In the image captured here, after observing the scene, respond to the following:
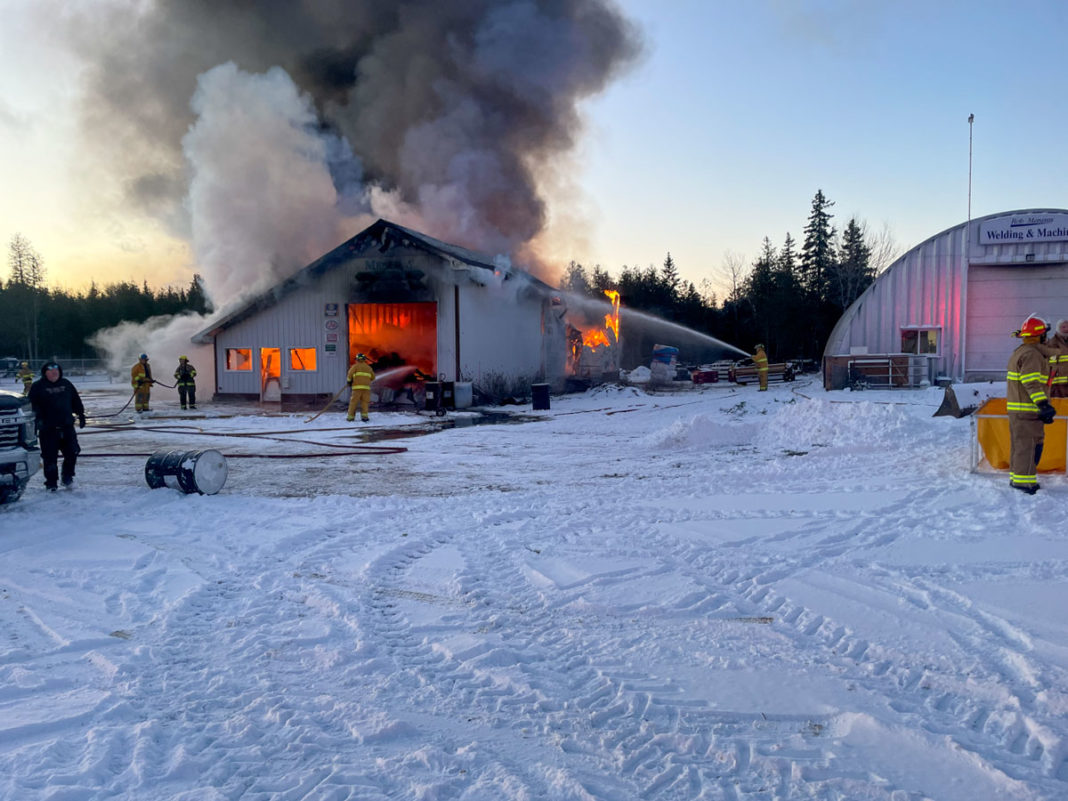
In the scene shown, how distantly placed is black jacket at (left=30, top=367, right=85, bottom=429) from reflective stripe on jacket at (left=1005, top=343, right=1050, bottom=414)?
428 inches

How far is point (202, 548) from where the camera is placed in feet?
20.9

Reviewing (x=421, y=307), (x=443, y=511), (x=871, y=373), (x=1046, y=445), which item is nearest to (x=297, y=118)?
(x=421, y=307)

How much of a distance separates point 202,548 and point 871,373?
17540 millimetres

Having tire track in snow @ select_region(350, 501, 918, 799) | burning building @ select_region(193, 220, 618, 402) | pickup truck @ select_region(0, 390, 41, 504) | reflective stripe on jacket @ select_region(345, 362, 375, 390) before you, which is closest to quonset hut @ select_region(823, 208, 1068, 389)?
burning building @ select_region(193, 220, 618, 402)

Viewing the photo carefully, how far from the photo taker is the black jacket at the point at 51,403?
28.8ft

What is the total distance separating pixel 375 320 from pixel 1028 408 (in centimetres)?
2220

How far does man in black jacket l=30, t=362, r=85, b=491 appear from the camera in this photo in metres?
8.79

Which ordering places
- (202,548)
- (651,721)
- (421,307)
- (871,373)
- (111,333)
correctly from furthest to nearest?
(111,333)
(421,307)
(871,373)
(202,548)
(651,721)

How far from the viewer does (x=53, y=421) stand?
8844 millimetres

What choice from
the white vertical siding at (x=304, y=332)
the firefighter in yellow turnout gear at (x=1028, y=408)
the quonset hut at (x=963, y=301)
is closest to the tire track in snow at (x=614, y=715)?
the firefighter in yellow turnout gear at (x=1028, y=408)

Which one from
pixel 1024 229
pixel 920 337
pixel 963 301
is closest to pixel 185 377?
pixel 920 337

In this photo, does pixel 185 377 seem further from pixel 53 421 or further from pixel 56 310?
pixel 56 310

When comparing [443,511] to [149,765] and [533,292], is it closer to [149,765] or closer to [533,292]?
[149,765]

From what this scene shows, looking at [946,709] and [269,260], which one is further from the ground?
[269,260]
